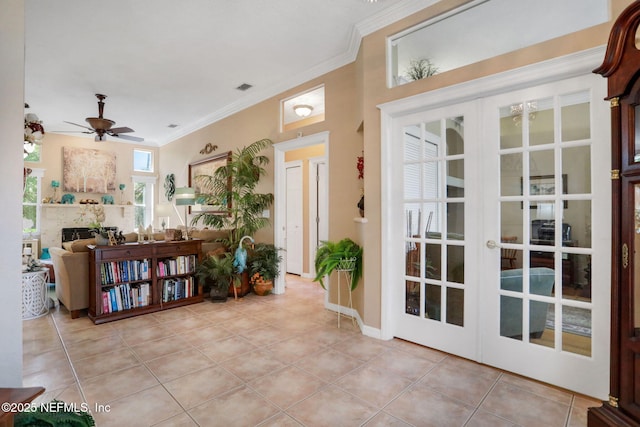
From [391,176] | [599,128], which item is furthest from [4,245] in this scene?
[599,128]

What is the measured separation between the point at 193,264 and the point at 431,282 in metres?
3.21

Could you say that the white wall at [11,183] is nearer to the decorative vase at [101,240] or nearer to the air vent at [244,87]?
the decorative vase at [101,240]

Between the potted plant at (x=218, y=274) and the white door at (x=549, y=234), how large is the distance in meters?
3.20

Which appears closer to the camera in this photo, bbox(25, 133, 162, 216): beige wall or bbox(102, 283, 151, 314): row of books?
bbox(102, 283, 151, 314): row of books

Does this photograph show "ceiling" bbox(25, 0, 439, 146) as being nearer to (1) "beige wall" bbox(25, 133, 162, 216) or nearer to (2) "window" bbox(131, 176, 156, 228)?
(1) "beige wall" bbox(25, 133, 162, 216)

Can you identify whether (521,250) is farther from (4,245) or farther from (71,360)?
(71,360)

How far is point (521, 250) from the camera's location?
2.36 m

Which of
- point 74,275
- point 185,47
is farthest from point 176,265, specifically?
point 185,47

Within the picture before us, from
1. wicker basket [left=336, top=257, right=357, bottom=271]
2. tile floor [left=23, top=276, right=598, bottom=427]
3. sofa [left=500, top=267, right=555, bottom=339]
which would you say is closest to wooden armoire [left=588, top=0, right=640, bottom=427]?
tile floor [left=23, top=276, right=598, bottom=427]

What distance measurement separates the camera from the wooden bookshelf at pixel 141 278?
11.7 feet

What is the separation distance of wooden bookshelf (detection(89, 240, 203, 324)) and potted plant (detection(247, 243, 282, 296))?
767 mm

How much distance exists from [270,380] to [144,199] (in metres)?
7.70

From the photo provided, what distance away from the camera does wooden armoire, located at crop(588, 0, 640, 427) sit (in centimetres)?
150

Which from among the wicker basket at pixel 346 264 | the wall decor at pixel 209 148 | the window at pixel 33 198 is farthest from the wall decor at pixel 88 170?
the wicker basket at pixel 346 264
